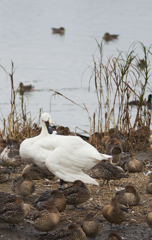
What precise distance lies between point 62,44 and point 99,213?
22493 mm

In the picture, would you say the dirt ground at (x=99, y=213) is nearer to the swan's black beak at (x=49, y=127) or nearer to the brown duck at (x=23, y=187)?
the brown duck at (x=23, y=187)

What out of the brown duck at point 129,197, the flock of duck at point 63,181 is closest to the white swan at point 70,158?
the flock of duck at point 63,181

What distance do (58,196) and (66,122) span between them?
6962 mm

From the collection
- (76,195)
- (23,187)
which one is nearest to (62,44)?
(23,187)

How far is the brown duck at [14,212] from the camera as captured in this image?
18.8 ft

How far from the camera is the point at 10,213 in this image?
18.8 feet

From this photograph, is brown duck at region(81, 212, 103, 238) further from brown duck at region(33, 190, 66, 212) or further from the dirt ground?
brown duck at region(33, 190, 66, 212)

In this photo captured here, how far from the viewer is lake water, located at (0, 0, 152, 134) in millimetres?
15633

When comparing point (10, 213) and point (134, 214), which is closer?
point (10, 213)

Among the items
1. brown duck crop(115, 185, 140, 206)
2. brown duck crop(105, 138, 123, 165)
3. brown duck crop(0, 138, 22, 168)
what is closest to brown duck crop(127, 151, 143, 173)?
brown duck crop(105, 138, 123, 165)

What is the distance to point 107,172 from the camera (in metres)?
7.35

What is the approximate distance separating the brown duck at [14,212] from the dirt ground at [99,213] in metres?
0.13

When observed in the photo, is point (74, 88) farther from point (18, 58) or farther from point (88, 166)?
point (88, 166)

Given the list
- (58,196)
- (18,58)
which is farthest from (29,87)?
(58,196)
